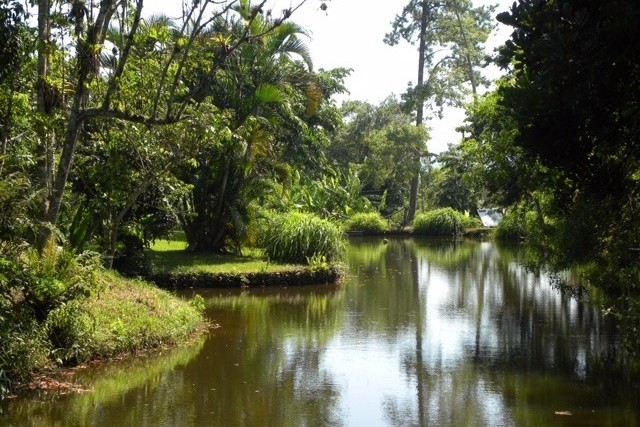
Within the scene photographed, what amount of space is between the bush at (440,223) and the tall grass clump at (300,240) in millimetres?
18984

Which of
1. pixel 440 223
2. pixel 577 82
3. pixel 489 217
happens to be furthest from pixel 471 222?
pixel 577 82

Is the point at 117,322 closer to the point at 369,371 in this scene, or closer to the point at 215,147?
the point at 369,371

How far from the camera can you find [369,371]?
10.4 m

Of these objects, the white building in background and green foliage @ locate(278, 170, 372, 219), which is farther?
the white building in background

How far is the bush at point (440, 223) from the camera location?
39875 millimetres

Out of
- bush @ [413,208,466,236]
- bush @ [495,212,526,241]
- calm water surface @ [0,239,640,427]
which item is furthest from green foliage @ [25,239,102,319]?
bush @ [413,208,466,236]

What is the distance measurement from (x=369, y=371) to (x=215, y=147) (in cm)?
903

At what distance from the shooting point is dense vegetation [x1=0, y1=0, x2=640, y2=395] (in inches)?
298

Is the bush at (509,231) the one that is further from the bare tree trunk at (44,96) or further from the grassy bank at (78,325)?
the bare tree trunk at (44,96)

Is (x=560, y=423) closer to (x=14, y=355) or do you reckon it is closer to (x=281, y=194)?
(x=14, y=355)

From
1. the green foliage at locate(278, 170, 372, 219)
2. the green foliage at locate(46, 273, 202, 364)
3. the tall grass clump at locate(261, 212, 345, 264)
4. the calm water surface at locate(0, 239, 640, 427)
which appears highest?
the green foliage at locate(278, 170, 372, 219)

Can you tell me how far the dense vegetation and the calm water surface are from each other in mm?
968

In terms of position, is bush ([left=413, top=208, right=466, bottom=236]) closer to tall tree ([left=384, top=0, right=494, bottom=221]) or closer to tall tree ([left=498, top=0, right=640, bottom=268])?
tall tree ([left=384, top=0, right=494, bottom=221])

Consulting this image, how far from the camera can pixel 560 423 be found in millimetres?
8031
